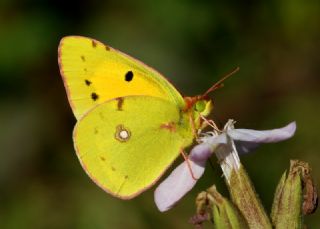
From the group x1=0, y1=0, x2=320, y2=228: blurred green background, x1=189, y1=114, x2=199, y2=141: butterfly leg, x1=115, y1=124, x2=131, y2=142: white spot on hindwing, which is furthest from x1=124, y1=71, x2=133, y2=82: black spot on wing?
x1=0, y1=0, x2=320, y2=228: blurred green background

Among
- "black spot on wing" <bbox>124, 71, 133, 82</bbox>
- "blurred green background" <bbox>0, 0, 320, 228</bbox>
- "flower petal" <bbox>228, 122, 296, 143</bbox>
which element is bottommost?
"blurred green background" <bbox>0, 0, 320, 228</bbox>

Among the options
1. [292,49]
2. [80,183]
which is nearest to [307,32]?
[292,49]

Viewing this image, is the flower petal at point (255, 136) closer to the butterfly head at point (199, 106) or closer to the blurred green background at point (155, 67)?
the butterfly head at point (199, 106)

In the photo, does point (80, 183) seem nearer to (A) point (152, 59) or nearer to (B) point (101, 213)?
(B) point (101, 213)

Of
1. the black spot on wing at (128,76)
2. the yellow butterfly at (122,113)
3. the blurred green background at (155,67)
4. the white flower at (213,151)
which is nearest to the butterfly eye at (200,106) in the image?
the yellow butterfly at (122,113)

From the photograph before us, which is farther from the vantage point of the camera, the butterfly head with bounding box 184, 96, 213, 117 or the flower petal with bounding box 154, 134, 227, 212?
the butterfly head with bounding box 184, 96, 213, 117

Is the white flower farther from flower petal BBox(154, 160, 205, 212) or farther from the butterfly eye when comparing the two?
the butterfly eye

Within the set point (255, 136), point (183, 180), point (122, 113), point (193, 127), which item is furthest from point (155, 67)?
Result: point (255, 136)
